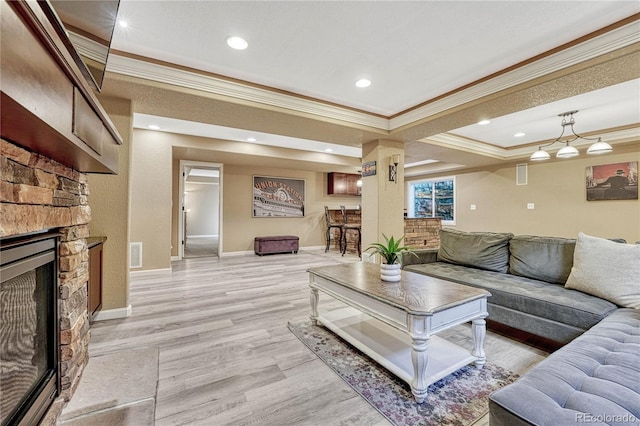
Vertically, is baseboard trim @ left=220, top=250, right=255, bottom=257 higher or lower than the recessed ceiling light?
lower

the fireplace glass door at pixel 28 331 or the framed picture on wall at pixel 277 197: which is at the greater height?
the framed picture on wall at pixel 277 197

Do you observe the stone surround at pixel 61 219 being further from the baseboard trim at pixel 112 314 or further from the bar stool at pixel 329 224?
the bar stool at pixel 329 224

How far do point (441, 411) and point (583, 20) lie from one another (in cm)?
291

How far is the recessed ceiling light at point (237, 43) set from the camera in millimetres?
2313

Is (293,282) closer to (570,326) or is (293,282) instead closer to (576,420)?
(570,326)

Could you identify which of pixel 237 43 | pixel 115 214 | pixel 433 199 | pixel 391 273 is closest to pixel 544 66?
pixel 391 273

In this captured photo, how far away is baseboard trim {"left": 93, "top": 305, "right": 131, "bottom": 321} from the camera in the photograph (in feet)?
9.27

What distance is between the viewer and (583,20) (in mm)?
2076

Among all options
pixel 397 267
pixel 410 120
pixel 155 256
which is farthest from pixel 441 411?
pixel 155 256

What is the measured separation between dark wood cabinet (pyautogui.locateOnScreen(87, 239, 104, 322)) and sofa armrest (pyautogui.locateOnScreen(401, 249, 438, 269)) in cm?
328

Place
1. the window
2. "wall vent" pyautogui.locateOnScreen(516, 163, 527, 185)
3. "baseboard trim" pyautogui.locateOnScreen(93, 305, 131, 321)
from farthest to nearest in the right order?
the window < "wall vent" pyautogui.locateOnScreen(516, 163, 527, 185) < "baseboard trim" pyautogui.locateOnScreen(93, 305, 131, 321)

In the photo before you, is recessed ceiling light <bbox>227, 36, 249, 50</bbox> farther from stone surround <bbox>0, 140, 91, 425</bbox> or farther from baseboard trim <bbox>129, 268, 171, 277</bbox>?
baseboard trim <bbox>129, 268, 171, 277</bbox>

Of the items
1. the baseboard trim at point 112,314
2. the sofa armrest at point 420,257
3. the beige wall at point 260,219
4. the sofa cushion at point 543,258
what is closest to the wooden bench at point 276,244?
the beige wall at point 260,219

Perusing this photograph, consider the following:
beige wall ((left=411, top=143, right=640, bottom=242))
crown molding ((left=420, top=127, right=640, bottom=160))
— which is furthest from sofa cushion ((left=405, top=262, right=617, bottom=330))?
beige wall ((left=411, top=143, right=640, bottom=242))
